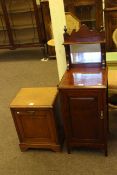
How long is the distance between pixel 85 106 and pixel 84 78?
235 mm

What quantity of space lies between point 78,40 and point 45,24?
2552mm

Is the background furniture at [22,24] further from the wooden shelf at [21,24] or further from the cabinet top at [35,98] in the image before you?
the cabinet top at [35,98]

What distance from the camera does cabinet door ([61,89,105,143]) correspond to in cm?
180

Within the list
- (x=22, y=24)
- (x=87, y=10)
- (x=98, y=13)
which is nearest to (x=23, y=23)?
(x=22, y=24)

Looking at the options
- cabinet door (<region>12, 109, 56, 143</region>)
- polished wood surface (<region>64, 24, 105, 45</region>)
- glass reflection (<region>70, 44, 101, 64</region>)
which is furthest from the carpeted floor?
polished wood surface (<region>64, 24, 105, 45</region>)

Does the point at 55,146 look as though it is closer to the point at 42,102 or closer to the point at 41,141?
the point at 41,141

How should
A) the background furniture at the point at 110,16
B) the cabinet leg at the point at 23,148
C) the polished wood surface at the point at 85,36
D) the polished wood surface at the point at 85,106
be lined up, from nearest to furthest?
the polished wood surface at the point at 85,106 < the polished wood surface at the point at 85,36 < the cabinet leg at the point at 23,148 < the background furniture at the point at 110,16

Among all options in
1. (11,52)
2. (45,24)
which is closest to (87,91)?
(45,24)

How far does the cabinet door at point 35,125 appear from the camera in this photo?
6.61 feet

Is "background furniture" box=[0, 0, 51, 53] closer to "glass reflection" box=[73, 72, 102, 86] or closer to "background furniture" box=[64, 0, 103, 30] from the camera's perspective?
"background furniture" box=[64, 0, 103, 30]

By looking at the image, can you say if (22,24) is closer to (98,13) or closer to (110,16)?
(98,13)

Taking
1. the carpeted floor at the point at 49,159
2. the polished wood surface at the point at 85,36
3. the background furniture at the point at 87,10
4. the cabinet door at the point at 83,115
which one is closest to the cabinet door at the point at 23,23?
the background furniture at the point at 87,10

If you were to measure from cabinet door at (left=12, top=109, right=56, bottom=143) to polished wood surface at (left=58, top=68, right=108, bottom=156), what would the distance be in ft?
0.53

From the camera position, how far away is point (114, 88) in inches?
92.6
